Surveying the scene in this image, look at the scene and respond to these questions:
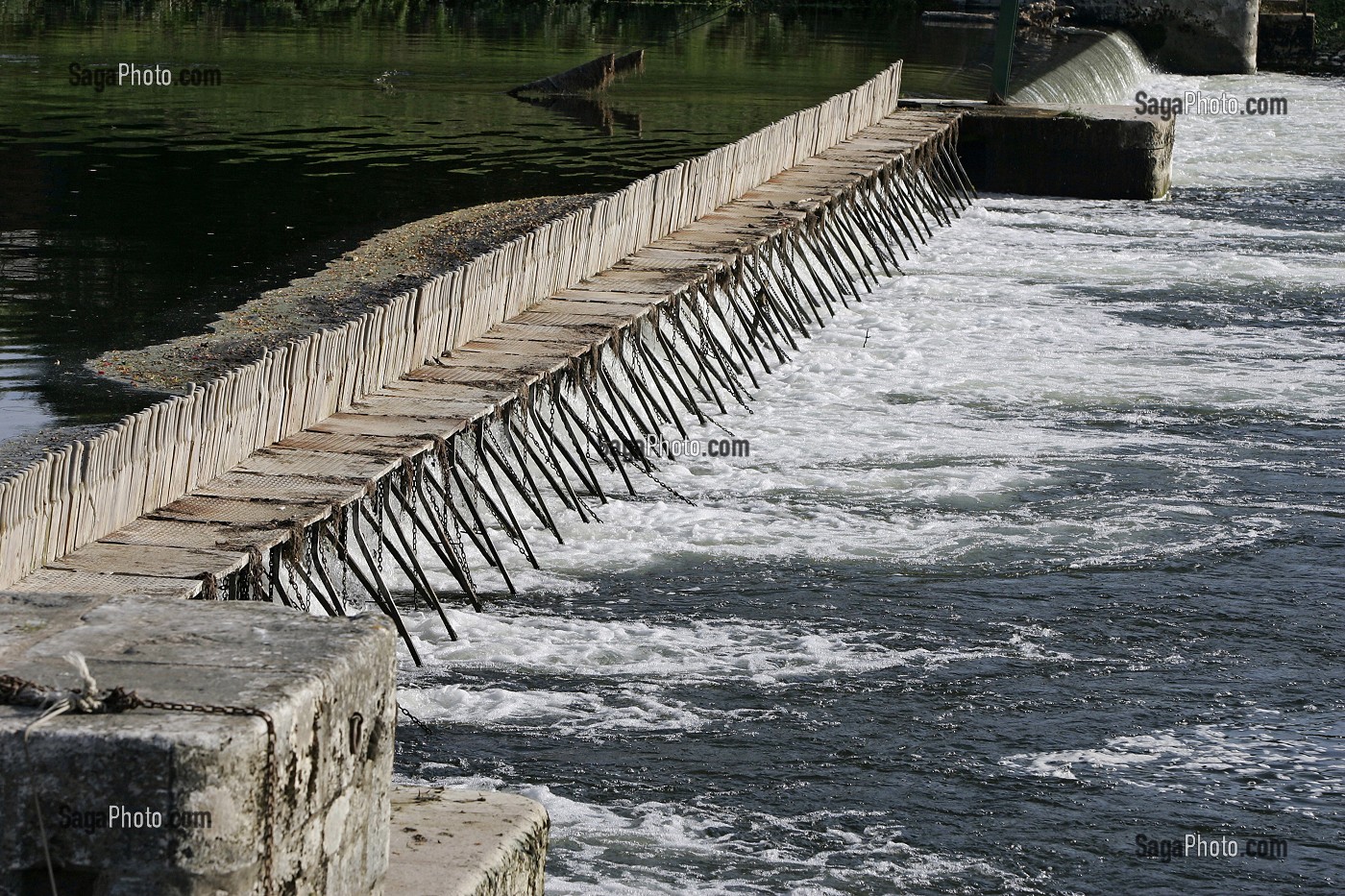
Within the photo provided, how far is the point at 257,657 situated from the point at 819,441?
13789mm

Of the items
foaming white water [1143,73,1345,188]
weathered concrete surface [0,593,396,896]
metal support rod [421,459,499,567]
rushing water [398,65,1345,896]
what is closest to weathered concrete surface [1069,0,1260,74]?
foaming white water [1143,73,1345,188]

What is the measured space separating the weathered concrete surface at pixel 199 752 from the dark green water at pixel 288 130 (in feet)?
40.5

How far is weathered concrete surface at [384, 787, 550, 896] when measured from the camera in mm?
7352

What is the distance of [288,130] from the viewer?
4141 centimetres

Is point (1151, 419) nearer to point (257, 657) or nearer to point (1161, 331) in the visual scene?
point (1161, 331)

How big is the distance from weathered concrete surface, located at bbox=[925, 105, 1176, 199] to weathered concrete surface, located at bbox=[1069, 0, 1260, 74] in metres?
25.2

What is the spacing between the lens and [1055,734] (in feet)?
40.7

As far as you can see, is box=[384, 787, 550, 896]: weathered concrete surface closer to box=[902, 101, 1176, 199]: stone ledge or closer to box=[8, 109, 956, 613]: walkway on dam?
box=[8, 109, 956, 613]: walkway on dam

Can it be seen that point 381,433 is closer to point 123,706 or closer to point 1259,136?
point 123,706

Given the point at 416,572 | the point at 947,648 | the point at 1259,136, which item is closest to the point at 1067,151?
the point at 1259,136

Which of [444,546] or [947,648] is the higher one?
[444,546]

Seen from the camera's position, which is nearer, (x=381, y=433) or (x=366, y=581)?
(x=366, y=581)

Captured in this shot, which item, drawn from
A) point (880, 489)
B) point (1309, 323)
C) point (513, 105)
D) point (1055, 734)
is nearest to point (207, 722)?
point (1055, 734)

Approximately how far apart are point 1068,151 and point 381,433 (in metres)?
27.3
